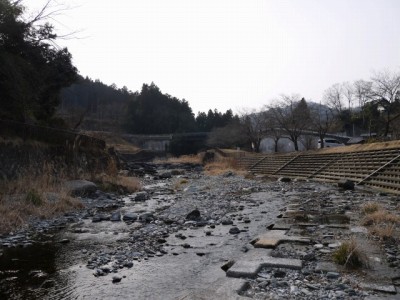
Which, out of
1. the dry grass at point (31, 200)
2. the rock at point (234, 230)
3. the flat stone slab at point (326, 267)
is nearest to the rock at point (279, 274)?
the flat stone slab at point (326, 267)

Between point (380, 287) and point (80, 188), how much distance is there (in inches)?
574

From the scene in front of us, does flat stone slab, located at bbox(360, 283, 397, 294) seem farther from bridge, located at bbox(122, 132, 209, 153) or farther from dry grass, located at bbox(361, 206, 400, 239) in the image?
bridge, located at bbox(122, 132, 209, 153)

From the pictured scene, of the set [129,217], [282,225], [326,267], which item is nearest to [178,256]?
[326,267]

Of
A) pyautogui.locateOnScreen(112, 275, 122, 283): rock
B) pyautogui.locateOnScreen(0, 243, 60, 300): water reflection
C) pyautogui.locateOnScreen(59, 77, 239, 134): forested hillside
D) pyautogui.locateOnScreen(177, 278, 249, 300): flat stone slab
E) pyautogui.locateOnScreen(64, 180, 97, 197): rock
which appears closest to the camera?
pyautogui.locateOnScreen(177, 278, 249, 300): flat stone slab

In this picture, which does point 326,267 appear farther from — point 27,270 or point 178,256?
point 27,270

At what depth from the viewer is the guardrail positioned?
64.3 ft

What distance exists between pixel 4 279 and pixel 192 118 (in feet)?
300

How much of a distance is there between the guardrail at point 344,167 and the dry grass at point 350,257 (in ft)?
40.8

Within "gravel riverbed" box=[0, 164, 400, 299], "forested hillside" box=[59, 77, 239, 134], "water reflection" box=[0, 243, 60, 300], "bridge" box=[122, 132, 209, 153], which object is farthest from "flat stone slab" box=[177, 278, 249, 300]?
"forested hillside" box=[59, 77, 239, 134]

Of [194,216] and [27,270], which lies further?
[194,216]

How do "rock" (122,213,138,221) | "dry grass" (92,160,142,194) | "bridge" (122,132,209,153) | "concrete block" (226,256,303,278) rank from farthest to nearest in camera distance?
→ "bridge" (122,132,209,153) < "dry grass" (92,160,142,194) < "rock" (122,213,138,221) < "concrete block" (226,256,303,278)

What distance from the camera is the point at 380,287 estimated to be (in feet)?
16.4

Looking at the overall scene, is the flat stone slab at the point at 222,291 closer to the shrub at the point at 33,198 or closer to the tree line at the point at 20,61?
the shrub at the point at 33,198

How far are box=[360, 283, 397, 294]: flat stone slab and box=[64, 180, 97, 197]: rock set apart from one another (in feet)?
44.6
